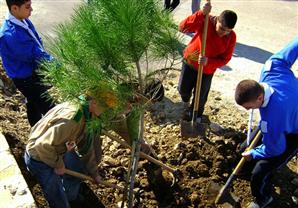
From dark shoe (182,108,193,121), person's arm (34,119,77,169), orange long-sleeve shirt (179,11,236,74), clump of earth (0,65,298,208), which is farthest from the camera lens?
dark shoe (182,108,193,121)

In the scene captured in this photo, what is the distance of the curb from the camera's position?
122 inches

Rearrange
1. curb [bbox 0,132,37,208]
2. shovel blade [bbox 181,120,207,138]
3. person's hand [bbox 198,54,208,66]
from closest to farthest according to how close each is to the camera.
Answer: curb [bbox 0,132,37,208]
person's hand [bbox 198,54,208,66]
shovel blade [bbox 181,120,207,138]

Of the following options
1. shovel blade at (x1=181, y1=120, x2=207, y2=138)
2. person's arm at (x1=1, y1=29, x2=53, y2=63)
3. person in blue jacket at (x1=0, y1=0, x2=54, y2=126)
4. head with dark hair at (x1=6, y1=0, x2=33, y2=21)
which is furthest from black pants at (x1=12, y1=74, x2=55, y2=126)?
shovel blade at (x1=181, y1=120, x2=207, y2=138)

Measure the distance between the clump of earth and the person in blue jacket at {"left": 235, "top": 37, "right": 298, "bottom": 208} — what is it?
1.25 feet

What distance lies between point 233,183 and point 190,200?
508 mm

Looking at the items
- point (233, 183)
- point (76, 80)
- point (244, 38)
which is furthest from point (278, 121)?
point (244, 38)

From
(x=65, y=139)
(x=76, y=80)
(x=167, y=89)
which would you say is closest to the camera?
(x=76, y=80)

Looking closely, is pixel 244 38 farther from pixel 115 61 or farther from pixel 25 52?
pixel 115 61

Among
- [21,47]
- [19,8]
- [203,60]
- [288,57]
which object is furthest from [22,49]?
[288,57]

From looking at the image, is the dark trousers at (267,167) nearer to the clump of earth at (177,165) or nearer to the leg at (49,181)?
the clump of earth at (177,165)

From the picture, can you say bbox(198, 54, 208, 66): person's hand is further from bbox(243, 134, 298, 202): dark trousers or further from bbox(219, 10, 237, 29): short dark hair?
bbox(243, 134, 298, 202): dark trousers

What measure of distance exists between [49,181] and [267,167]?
1.80 meters

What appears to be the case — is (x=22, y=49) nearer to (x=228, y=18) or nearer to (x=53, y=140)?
(x=53, y=140)

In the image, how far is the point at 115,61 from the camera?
2.58 metres
